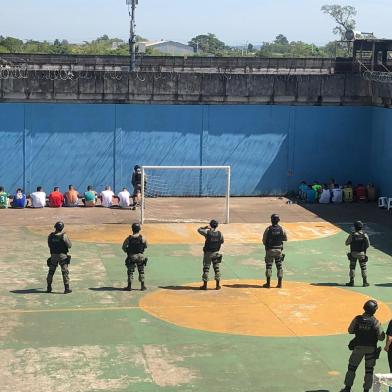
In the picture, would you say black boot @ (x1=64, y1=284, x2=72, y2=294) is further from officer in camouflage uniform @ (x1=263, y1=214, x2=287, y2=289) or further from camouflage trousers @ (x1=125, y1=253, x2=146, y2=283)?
officer in camouflage uniform @ (x1=263, y1=214, x2=287, y2=289)

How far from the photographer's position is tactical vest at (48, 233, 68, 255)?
2002 centimetres

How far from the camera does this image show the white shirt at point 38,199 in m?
31.9

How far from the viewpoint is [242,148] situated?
35.2 metres

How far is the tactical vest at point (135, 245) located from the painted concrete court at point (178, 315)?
3.43ft

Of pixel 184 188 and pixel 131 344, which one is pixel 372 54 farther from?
pixel 131 344

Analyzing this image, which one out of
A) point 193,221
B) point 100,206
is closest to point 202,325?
point 193,221

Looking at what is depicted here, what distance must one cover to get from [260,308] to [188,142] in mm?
15972

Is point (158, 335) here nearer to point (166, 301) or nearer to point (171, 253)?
point (166, 301)

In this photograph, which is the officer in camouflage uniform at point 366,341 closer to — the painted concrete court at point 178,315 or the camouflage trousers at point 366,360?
the camouflage trousers at point 366,360

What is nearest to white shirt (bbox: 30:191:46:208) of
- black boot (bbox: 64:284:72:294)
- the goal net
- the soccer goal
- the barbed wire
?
the soccer goal

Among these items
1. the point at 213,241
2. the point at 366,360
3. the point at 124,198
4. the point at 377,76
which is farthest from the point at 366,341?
the point at 377,76

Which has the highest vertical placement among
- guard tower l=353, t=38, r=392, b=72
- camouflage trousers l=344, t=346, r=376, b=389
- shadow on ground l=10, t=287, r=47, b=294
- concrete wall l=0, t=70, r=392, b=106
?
guard tower l=353, t=38, r=392, b=72

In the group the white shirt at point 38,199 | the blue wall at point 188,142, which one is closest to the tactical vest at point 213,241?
the white shirt at point 38,199

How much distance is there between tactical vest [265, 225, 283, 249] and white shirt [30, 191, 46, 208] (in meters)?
Result: 13.1
